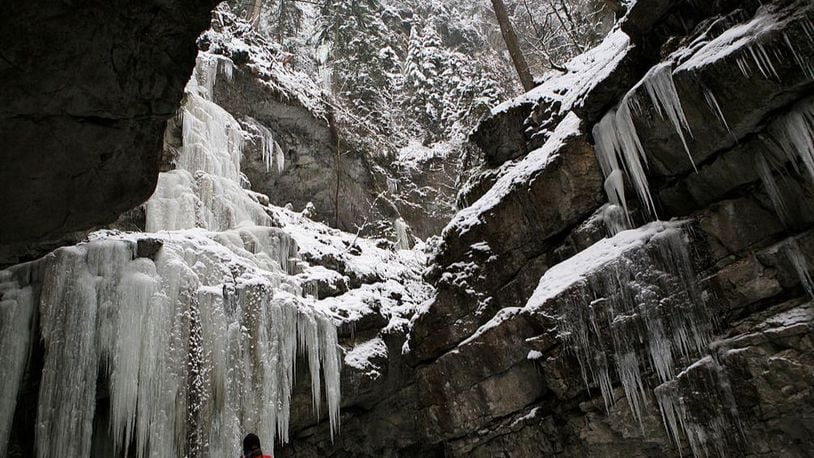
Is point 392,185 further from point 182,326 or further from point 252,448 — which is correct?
point 252,448

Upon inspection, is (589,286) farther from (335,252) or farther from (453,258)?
(335,252)

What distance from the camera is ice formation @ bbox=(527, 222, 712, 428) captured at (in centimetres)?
611

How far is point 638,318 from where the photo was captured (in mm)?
6418

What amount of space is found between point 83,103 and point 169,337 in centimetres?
458

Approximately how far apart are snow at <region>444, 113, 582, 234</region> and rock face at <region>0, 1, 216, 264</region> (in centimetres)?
590

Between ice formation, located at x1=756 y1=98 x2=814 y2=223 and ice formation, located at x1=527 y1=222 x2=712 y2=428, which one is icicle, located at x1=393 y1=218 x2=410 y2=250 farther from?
ice formation, located at x1=756 y1=98 x2=814 y2=223

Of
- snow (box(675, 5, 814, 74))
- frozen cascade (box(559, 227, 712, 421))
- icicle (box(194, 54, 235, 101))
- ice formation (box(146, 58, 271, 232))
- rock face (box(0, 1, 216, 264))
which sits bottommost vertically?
frozen cascade (box(559, 227, 712, 421))

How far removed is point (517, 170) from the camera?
30.2 feet

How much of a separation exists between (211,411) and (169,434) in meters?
0.71

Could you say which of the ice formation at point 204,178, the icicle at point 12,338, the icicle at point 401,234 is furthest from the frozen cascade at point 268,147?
the icicle at point 12,338

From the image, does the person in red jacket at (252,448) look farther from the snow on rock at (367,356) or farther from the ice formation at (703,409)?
the snow on rock at (367,356)

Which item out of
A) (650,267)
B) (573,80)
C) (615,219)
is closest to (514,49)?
(573,80)

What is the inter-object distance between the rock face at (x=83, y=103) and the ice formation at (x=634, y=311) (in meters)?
5.74

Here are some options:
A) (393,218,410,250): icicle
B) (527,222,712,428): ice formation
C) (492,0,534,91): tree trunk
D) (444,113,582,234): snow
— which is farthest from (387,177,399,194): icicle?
(527,222,712,428): ice formation
